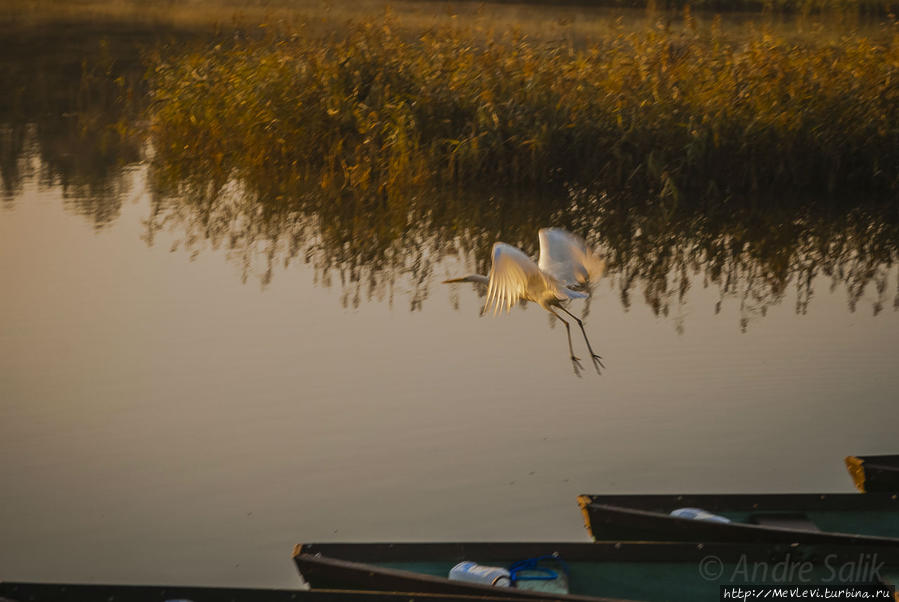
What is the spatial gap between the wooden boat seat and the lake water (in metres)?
0.73

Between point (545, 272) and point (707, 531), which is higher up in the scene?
point (545, 272)

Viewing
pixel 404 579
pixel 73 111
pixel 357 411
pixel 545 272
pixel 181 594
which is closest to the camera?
pixel 181 594

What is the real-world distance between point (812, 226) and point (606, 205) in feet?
5.40

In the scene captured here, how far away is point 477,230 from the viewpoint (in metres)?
10.1

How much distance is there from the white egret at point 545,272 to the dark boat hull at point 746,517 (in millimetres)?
1003

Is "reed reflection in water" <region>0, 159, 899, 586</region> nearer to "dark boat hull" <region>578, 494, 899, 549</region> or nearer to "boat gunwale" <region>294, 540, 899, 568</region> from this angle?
"dark boat hull" <region>578, 494, 899, 549</region>

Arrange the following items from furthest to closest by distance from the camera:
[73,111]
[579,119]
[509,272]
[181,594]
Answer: [73,111] → [579,119] → [509,272] → [181,594]

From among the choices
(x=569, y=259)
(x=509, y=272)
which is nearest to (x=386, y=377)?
(x=569, y=259)

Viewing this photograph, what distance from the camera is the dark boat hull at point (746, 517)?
4770 millimetres

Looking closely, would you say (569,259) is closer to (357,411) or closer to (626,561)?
(357,411)

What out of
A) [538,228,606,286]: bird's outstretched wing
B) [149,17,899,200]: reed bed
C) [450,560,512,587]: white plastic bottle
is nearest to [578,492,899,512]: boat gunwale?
[450,560,512,587]: white plastic bottle

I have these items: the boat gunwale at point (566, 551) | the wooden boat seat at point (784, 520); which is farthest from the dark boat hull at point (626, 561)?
the wooden boat seat at point (784, 520)

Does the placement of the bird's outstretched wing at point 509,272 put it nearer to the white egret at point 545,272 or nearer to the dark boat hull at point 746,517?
the white egret at point 545,272

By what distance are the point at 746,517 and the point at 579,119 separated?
20.9ft
